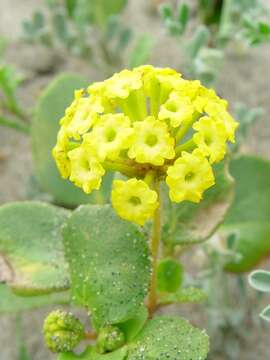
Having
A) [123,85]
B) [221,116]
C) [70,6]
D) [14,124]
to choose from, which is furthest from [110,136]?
[70,6]

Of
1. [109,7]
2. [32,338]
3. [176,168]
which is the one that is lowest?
[32,338]

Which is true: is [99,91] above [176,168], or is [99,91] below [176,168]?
above

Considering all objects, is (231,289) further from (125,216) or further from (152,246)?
(125,216)

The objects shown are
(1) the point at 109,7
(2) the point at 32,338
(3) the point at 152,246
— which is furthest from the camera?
(1) the point at 109,7

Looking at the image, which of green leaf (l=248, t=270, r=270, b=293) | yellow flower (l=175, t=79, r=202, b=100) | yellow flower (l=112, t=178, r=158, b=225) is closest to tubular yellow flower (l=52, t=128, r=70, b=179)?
yellow flower (l=112, t=178, r=158, b=225)

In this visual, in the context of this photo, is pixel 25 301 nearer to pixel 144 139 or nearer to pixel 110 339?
pixel 110 339

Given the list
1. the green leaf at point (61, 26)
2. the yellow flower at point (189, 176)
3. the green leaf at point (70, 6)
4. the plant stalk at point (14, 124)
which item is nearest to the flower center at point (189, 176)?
the yellow flower at point (189, 176)

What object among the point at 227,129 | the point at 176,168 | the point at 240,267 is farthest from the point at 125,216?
the point at 240,267
